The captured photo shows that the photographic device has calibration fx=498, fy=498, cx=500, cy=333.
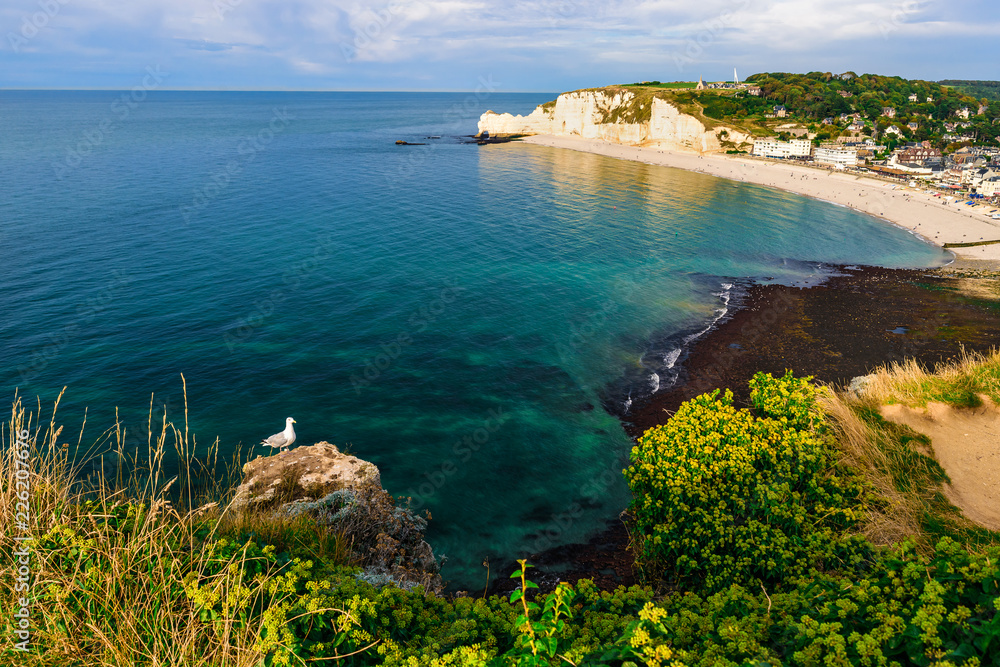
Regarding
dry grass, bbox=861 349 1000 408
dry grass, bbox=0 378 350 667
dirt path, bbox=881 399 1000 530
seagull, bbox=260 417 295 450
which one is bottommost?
seagull, bbox=260 417 295 450

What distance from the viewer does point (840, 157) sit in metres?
113

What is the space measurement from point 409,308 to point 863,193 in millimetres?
91613

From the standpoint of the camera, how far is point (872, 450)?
1583 centimetres

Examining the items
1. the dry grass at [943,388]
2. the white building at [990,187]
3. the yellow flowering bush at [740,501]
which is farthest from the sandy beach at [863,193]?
the yellow flowering bush at [740,501]

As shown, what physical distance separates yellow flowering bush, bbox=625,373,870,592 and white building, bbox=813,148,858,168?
4923 inches

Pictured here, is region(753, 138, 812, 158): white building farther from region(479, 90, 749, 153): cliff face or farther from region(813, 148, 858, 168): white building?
region(479, 90, 749, 153): cliff face

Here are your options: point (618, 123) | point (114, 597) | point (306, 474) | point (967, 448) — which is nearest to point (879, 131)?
point (618, 123)

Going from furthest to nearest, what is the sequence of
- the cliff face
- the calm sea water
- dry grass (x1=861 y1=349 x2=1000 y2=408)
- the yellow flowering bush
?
the cliff face, the calm sea water, dry grass (x1=861 y1=349 x2=1000 y2=408), the yellow flowering bush

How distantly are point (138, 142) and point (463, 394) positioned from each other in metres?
134

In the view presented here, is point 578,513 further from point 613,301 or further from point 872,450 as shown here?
point 613,301

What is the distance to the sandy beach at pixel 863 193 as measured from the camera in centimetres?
6762

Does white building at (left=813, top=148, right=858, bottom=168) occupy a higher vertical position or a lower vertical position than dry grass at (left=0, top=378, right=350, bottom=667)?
higher

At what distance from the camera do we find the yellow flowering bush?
12.2m

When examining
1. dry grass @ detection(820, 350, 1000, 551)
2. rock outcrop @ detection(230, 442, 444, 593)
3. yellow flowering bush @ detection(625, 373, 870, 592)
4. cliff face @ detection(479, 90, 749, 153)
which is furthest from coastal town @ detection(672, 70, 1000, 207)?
rock outcrop @ detection(230, 442, 444, 593)
